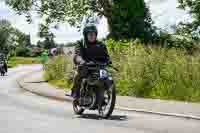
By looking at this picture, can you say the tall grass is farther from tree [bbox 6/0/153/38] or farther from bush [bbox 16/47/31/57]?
bush [bbox 16/47/31/57]

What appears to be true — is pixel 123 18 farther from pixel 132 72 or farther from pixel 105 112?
pixel 105 112

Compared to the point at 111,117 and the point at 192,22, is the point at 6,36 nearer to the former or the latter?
the point at 192,22

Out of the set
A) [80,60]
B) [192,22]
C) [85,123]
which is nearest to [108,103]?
[85,123]

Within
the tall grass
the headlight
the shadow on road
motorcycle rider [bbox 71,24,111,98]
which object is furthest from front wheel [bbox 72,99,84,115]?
the tall grass

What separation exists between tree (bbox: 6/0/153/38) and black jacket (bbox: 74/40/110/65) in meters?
27.4

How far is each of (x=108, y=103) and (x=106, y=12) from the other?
3013 centimetres

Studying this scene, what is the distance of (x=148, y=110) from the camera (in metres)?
14.5

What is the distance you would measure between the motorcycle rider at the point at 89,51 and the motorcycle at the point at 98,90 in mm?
160

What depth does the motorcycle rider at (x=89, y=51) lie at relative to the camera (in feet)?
44.6

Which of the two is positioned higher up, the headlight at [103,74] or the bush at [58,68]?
the headlight at [103,74]

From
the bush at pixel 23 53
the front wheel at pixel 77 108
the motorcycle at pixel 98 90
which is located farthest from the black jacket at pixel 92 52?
the bush at pixel 23 53

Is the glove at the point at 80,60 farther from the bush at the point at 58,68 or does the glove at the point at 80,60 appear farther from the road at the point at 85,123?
the bush at the point at 58,68

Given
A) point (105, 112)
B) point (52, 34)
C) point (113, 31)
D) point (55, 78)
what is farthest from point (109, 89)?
point (52, 34)

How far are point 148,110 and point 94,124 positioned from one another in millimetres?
2440
